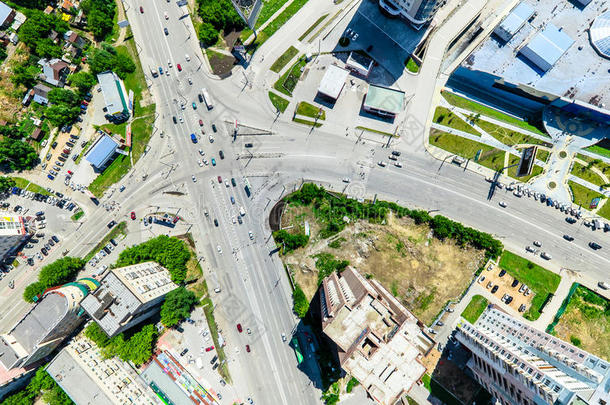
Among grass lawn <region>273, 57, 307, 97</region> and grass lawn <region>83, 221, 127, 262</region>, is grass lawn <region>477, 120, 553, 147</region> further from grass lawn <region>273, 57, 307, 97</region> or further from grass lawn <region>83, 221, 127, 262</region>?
grass lawn <region>83, 221, 127, 262</region>

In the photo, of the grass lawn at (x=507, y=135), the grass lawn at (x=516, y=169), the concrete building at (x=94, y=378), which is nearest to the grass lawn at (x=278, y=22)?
the grass lawn at (x=507, y=135)

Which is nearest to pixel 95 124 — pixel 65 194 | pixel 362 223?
pixel 65 194

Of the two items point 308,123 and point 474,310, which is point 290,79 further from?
point 474,310

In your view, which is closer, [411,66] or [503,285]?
[503,285]

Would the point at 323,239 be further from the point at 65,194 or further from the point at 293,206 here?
the point at 65,194

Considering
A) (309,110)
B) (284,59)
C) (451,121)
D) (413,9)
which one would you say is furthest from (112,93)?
(451,121)

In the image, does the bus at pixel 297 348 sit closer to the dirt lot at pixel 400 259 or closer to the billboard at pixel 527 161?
the dirt lot at pixel 400 259

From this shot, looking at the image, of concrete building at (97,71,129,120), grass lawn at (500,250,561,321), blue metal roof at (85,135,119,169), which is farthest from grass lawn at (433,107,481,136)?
blue metal roof at (85,135,119,169)
